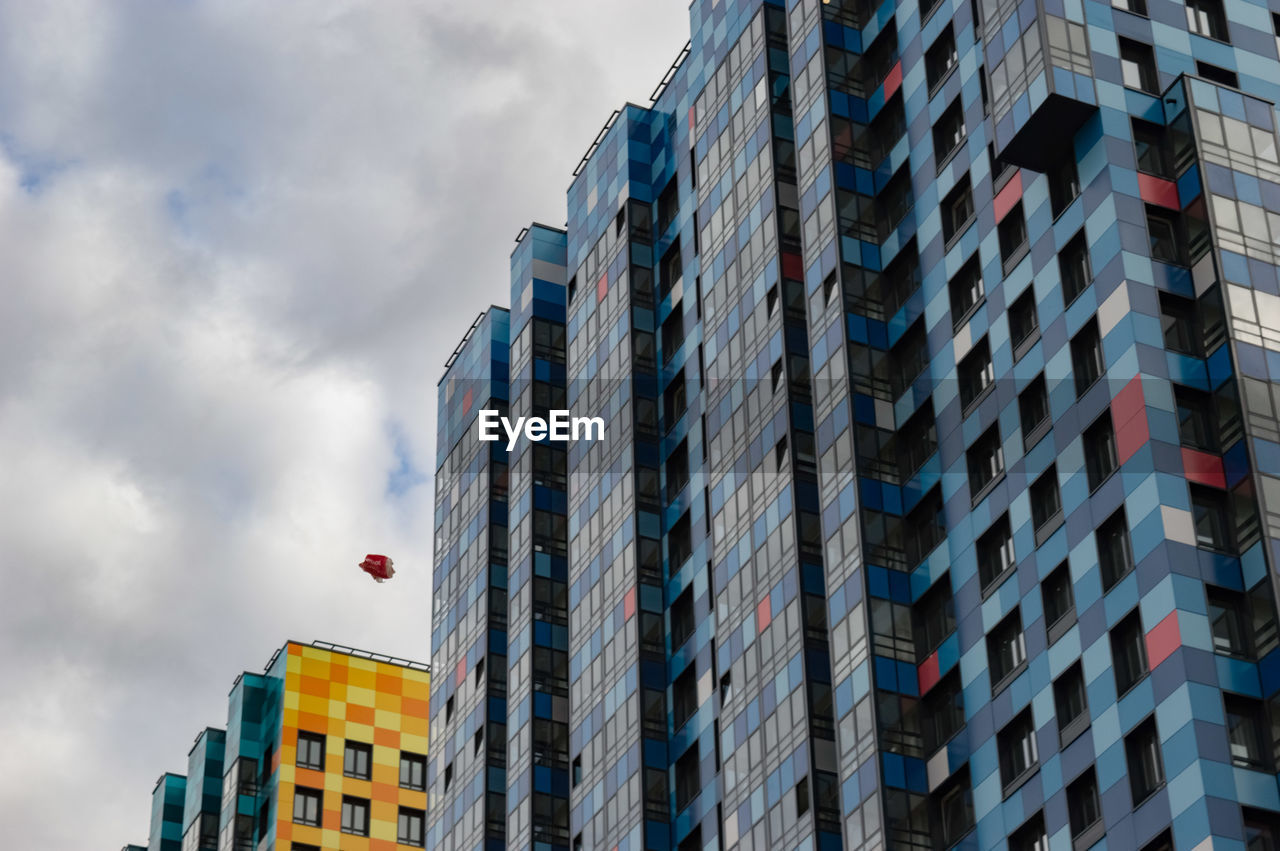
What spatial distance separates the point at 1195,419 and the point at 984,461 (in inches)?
482

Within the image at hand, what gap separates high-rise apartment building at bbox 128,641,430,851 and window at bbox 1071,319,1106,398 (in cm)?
8468

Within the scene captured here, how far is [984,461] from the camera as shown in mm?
95562

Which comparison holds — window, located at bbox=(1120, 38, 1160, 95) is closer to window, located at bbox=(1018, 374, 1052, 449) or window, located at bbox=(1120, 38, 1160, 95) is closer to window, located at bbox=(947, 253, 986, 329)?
window, located at bbox=(947, 253, 986, 329)

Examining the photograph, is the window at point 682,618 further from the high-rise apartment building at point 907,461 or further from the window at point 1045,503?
the window at point 1045,503

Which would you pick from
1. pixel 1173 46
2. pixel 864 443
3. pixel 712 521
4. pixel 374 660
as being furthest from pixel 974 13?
pixel 374 660

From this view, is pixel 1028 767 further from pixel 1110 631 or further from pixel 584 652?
pixel 584 652

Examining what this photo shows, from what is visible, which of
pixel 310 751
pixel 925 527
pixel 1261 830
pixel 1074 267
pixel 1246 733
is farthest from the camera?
pixel 310 751

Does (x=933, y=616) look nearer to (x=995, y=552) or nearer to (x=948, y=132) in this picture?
(x=995, y=552)

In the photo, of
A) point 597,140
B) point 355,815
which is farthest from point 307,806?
point 597,140

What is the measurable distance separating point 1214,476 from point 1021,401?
10837 mm

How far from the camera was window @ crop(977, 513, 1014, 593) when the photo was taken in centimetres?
9206

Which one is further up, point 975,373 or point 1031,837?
point 975,373

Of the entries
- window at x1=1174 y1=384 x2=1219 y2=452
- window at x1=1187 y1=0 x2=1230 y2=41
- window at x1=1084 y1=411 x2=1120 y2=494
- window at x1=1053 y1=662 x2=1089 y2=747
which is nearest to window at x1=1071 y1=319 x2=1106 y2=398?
window at x1=1084 y1=411 x2=1120 y2=494

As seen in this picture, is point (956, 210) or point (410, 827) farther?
point (410, 827)
